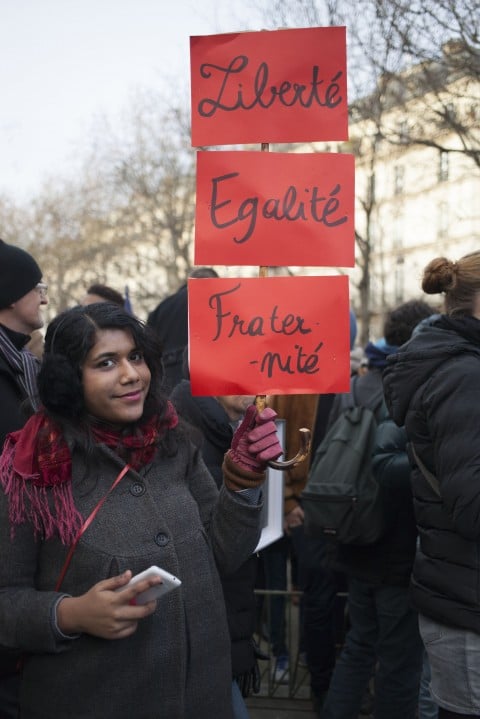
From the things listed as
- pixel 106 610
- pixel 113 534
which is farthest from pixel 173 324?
pixel 106 610

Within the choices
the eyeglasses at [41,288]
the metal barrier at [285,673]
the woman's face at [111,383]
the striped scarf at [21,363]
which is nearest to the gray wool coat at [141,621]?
the woman's face at [111,383]

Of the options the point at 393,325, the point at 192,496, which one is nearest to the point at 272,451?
the point at 192,496

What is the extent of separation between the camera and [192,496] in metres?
2.22

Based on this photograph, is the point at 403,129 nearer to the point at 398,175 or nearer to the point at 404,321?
the point at 404,321

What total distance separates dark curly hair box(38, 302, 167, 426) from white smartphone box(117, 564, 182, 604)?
0.46 metres

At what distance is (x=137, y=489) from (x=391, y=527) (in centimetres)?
176

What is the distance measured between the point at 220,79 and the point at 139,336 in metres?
0.82

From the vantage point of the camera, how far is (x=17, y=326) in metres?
3.27

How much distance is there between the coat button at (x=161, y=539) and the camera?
6.63 ft

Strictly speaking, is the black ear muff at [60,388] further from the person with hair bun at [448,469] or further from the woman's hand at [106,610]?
the person with hair bun at [448,469]

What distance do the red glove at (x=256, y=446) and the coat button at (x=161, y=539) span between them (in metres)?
0.26

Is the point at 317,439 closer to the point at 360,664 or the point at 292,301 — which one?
the point at 360,664

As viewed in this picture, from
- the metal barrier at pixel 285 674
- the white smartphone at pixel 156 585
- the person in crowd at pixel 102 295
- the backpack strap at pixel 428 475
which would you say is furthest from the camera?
the person in crowd at pixel 102 295

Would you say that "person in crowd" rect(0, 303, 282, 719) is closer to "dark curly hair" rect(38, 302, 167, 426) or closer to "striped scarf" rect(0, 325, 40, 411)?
"dark curly hair" rect(38, 302, 167, 426)
